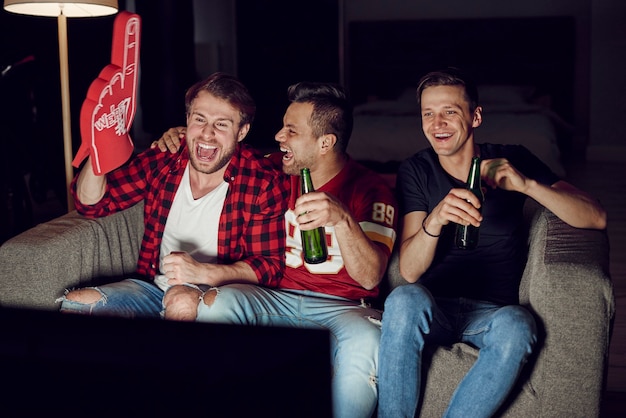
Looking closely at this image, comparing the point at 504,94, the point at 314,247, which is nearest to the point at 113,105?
the point at 314,247

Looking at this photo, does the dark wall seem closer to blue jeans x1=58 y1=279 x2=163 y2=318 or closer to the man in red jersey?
the man in red jersey

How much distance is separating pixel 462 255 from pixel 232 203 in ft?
2.04

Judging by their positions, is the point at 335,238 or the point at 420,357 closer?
the point at 420,357

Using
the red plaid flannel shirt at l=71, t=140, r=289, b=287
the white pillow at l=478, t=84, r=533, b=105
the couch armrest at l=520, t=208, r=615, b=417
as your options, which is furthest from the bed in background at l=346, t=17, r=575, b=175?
the couch armrest at l=520, t=208, r=615, b=417

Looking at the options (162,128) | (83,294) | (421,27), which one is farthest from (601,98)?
(83,294)

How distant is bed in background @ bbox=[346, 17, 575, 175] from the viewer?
6.57m

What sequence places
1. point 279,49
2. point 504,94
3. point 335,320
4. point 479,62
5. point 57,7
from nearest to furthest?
point 335,320 < point 57,7 < point 504,94 < point 479,62 < point 279,49

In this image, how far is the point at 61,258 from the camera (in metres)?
2.07

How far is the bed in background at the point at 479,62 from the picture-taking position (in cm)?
657

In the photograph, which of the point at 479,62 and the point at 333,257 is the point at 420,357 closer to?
the point at 333,257

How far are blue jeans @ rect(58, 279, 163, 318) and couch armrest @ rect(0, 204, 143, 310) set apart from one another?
0.07 metres

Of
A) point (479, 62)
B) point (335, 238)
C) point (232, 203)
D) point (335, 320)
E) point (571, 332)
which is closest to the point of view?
point (571, 332)

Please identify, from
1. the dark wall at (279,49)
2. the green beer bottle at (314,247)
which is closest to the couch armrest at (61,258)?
the green beer bottle at (314,247)

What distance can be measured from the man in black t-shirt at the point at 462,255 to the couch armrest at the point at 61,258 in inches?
32.9
